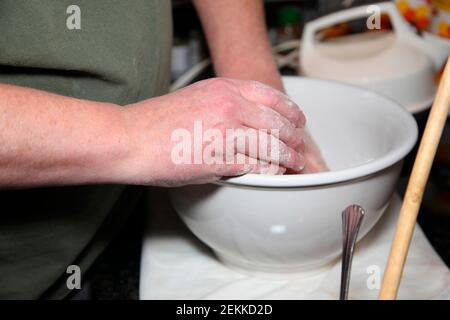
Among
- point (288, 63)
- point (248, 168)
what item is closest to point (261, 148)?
point (248, 168)

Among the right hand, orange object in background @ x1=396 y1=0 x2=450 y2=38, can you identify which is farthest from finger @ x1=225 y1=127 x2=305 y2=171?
orange object in background @ x1=396 y1=0 x2=450 y2=38

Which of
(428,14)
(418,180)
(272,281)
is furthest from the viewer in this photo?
(428,14)

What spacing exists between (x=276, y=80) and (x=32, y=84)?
28 centimetres

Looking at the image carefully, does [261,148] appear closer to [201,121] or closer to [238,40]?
[201,121]

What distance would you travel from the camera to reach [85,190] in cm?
63

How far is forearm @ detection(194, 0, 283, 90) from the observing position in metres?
0.73

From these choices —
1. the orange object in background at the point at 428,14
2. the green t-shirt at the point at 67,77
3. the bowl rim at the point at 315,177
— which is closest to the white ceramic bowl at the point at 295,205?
the bowl rim at the point at 315,177

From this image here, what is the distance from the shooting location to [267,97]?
58 centimetres

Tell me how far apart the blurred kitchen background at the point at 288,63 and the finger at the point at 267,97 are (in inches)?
10.0

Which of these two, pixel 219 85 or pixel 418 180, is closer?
pixel 418 180

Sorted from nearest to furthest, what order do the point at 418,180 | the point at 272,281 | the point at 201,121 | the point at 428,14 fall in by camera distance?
the point at 418,180 → the point at 201,121 → the point at 272,281 → the point at 428,14

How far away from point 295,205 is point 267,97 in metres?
0.10

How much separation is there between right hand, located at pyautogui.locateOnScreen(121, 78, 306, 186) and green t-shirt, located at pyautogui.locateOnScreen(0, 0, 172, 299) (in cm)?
9

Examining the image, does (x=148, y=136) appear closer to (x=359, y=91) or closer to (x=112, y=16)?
(x=112, y=16)
